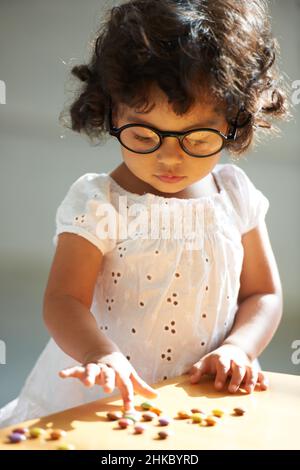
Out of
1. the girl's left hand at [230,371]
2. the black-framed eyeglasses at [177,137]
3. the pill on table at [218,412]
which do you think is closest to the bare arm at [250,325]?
the girl's left hand at [230,371]

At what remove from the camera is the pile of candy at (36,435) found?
0.68 m

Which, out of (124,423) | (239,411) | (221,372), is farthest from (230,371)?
(124,423)

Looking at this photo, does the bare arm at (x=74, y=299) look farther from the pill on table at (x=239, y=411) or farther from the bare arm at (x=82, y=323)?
the pill on table at (x=239, y=411)

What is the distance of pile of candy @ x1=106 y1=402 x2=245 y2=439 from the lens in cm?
73

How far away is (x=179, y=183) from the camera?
1.01 meters

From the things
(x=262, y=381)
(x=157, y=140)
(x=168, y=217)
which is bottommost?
(x=262, y=381)

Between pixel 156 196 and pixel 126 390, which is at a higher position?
pixel 156 196

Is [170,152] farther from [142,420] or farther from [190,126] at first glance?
[142,420]

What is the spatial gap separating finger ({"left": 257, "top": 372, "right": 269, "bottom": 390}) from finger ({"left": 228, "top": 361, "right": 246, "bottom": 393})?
21 mm

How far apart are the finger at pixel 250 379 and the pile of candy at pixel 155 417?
0.10 metres

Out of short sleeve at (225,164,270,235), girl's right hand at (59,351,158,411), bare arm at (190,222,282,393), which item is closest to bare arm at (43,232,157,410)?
girl's right hand at (59,351,158,411)

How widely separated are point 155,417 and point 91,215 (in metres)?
0.34

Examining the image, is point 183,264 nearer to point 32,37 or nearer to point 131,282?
point 131,282

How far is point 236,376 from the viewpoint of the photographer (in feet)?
2.99
